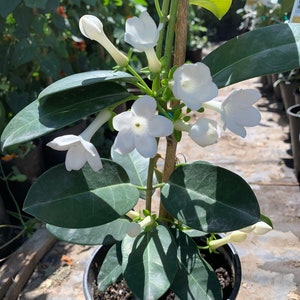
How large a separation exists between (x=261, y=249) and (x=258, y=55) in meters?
1.10

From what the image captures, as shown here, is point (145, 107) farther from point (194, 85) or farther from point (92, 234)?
point (92, 234)

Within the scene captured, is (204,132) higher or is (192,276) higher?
(204,132)

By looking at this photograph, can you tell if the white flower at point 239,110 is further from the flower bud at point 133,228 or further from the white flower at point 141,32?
the flower bud at point 133,228

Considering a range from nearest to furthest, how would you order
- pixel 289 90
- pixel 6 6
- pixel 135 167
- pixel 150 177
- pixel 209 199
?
pixel 209 199 → pixel 150 177 → pixel 135 167 → pixel 6 6 → pixel 289 90

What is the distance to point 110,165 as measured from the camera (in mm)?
860

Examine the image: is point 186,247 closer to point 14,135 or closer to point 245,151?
point 14,135

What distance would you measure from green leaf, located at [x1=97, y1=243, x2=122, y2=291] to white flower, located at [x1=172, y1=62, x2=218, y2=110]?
485 millimetres

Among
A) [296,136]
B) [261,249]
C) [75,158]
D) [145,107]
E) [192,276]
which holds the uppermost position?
[145,107]

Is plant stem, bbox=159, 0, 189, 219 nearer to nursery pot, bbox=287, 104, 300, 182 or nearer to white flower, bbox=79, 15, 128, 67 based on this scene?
white flower, bbox=79, 15, 128, 67

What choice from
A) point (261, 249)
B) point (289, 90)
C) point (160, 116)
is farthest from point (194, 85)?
point (289, 90)

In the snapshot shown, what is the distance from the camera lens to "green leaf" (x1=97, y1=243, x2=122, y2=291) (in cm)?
93

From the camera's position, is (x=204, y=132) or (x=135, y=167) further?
(x=135, y=167)

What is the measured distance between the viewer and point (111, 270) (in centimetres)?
95

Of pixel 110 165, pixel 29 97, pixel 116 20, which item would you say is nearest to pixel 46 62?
pixel 29 97
